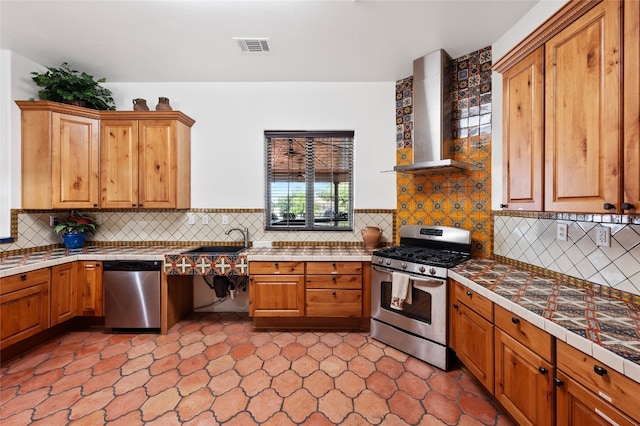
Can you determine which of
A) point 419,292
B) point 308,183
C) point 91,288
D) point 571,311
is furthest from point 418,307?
point 91,288

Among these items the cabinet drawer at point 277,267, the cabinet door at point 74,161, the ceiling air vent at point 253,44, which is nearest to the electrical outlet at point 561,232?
the cabinet drawer at point 277,267

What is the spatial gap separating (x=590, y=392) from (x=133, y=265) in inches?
132

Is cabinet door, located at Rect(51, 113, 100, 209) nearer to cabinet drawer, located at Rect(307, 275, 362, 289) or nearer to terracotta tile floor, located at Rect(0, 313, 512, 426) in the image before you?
terracotta tile floor, located at Rect(0, 313, 512, 426)

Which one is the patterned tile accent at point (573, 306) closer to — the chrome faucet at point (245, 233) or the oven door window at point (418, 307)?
the oven door window at point (418, 307)

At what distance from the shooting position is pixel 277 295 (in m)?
2.54

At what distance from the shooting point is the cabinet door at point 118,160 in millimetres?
2709

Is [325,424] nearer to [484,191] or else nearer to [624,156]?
[624,156]

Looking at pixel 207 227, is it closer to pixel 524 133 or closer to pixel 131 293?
pixel 131 293

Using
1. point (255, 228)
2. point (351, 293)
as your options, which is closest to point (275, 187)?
point (255, 228)

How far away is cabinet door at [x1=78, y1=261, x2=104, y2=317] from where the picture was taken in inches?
99.6

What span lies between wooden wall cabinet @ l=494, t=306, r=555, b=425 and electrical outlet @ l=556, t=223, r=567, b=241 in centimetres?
74

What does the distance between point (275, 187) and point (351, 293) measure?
1.59 metres

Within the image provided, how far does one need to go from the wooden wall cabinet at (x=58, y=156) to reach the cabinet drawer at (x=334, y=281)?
255 cm

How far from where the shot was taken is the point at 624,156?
1.07m
